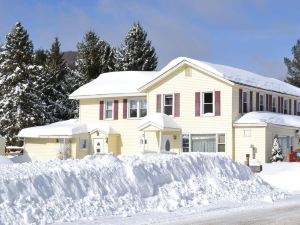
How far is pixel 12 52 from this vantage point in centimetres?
5712

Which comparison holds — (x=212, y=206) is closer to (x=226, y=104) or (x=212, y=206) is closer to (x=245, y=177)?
(x=245, y=177)

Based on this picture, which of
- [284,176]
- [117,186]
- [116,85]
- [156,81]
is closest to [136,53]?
[116,85]

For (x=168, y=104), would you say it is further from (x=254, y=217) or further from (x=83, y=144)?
(x=254, y=217)

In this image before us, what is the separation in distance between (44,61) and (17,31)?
13050mm

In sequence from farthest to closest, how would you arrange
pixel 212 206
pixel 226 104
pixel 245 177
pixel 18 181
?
pixel 226 104
pixel 245 177
pixel 212 206
pixel 18 181

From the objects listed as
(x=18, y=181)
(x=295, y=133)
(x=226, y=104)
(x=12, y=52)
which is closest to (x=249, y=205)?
(x=18, y=181)

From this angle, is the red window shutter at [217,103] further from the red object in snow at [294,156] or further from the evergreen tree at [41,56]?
the evergreen tree at [41,56]

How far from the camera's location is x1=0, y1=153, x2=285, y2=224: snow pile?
13281 millimetres

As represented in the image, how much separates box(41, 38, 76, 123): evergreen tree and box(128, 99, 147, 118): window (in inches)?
723

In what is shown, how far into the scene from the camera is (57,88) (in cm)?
6688

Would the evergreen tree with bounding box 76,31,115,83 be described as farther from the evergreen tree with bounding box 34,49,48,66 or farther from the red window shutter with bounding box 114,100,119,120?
the red window shutter with bounding box 114,100,119,120

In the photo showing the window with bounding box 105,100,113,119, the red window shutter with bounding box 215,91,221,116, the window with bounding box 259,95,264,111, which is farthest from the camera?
the window with bounding box 105,100,113,119

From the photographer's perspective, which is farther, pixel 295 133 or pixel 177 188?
pixel 295 133

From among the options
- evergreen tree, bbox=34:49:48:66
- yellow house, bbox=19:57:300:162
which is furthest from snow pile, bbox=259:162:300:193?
evergreen tree, bbox=34:49:48:66
